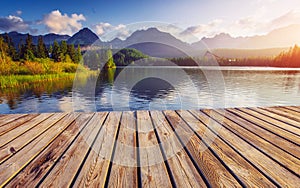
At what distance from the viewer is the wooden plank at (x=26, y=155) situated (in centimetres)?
139

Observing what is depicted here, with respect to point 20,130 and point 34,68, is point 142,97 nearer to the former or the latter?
point 20,130

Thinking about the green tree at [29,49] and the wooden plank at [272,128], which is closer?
the wooden plank at [272,128]

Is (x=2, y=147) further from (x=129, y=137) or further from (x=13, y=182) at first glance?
(x=129, y=137)

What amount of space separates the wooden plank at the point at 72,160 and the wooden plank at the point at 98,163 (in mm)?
24

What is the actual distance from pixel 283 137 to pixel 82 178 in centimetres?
231

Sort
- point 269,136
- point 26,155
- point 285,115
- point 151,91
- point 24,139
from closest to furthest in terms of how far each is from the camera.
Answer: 1. point 26,155
2. point 24,139
3. point 269,136
4. point 285,115
5. point 151,91

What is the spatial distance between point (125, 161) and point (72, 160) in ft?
1.62

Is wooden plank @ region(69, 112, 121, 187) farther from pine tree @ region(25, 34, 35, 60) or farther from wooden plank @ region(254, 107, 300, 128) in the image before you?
pine tree @ region(25, 34, 35, 60)

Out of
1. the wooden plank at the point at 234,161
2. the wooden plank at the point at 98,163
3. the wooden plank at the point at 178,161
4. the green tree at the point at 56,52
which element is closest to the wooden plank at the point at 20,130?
the wooden plank at the point at 98,163

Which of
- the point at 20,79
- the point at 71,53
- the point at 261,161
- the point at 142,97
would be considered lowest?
the point at 142,97

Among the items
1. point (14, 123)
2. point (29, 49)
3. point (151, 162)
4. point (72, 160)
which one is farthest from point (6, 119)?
point (29, 49)

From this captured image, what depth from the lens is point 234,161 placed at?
158 centimetres

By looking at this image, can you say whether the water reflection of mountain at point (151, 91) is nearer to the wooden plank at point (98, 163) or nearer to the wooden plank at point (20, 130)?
the wooden plank at point (20, 130)

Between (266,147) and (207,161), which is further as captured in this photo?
(266,147)
